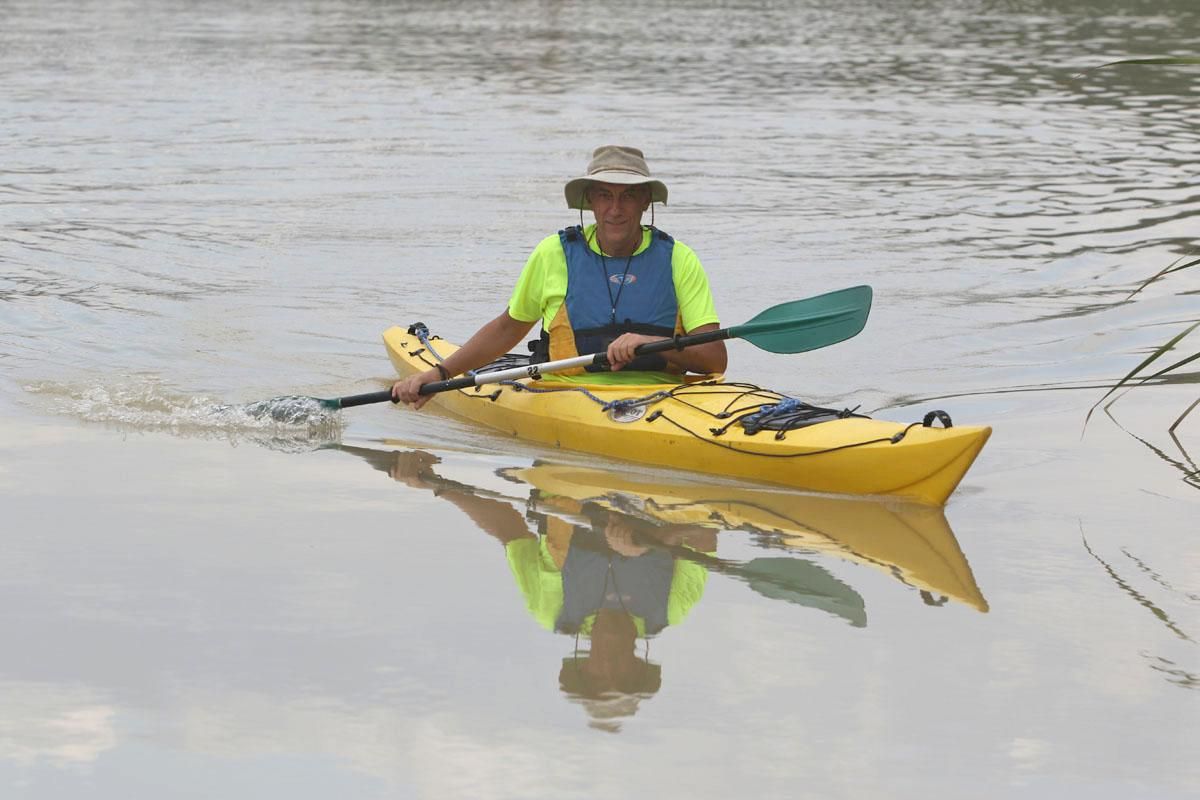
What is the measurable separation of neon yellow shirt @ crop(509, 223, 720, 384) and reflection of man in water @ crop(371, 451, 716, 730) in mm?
747

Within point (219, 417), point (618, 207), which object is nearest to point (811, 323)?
point (618, 207)

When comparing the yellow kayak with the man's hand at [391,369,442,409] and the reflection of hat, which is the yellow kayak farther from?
the reflection of hat

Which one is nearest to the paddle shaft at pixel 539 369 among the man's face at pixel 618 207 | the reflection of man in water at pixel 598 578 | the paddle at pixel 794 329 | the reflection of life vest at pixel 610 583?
the paddle at pixel 794 329

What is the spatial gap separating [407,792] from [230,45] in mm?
23614

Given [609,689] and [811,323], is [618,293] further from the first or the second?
[609,689]

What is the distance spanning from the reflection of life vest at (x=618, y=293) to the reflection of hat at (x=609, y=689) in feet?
7.75

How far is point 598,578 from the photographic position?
4.88m

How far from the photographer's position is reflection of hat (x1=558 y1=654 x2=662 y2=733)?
3797 mm

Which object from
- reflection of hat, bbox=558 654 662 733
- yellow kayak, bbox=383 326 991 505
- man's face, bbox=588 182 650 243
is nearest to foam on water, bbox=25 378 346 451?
yellow kayak, bbox=383 326 991 505

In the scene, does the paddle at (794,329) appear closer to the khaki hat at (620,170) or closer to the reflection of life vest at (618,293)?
the reflection of life vest at (618,293)

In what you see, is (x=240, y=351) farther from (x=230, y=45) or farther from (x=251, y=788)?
(x=230, y=45)

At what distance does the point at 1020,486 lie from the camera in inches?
234

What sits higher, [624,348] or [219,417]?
[624,348]

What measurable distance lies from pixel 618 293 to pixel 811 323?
2.31 feet
